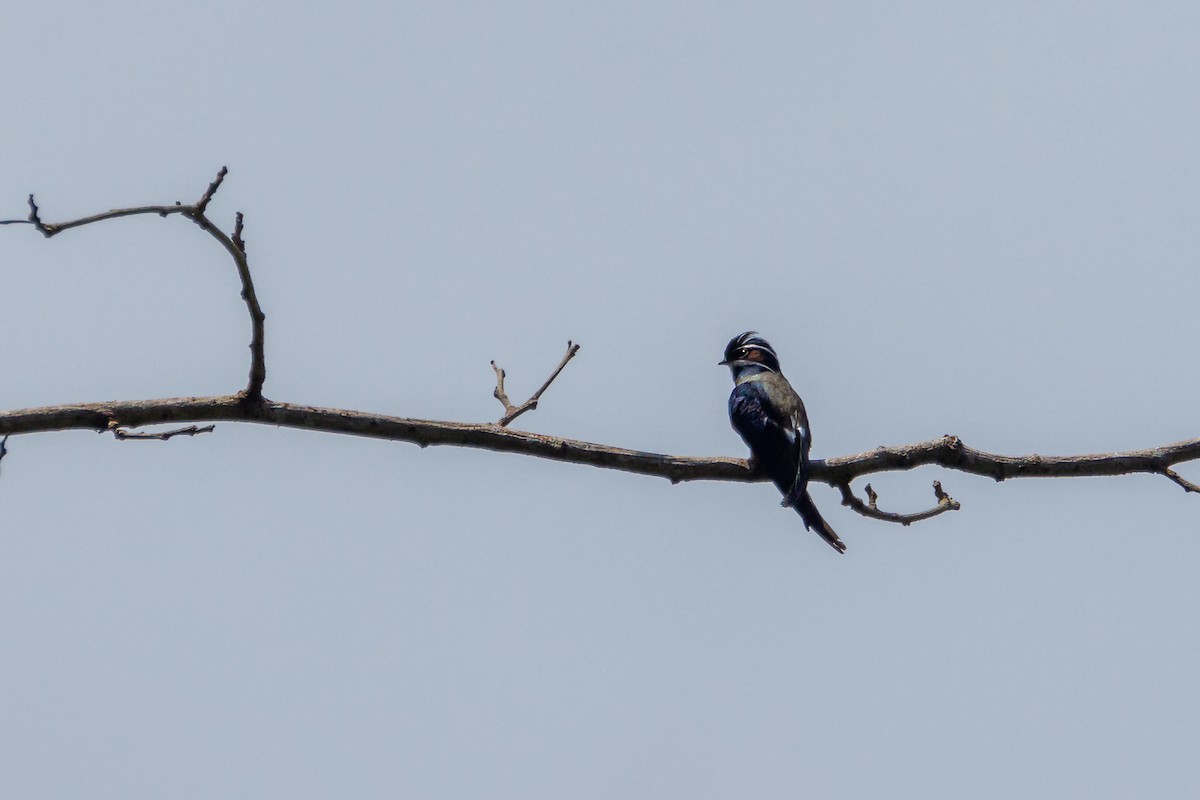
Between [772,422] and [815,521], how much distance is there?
97cm

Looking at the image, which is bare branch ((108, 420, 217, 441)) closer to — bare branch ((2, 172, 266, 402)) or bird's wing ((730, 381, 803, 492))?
bare branch ((2, 172, 266, 402))

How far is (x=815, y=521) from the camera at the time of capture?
23.7 feet

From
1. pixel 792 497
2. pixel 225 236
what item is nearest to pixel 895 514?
pixel 792 497

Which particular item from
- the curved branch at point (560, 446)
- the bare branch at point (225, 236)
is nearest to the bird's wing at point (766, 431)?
the curved branch at point (560, 446)

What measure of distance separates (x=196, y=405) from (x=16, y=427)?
2.31 feet

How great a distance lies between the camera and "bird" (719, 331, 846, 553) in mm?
6898

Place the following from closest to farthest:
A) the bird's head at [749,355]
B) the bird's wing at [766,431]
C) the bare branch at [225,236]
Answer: the bare branch at [225,236], the bird's wing at [766,431], the bird's head at [749,355]

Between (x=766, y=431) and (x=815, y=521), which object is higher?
(x=766, y=431)

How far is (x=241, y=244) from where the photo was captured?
15.9ft

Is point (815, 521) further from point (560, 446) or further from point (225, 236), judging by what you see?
point (225, 236)

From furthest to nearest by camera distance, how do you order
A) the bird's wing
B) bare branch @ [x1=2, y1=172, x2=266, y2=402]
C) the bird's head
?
the bird's head, the bird's wing, bare branch @ [x1=2, y1=172, x2=266, y2=402]

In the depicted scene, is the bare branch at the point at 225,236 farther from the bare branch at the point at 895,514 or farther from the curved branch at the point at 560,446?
the bare branch at the point at 895,514

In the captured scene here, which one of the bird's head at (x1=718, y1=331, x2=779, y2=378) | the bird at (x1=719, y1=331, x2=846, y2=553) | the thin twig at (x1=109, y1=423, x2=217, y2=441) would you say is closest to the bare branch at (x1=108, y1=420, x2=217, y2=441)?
the thin twig at (x1=109, y1=423, x2=217, y2=441)

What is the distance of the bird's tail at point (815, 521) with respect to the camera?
7129 mm
